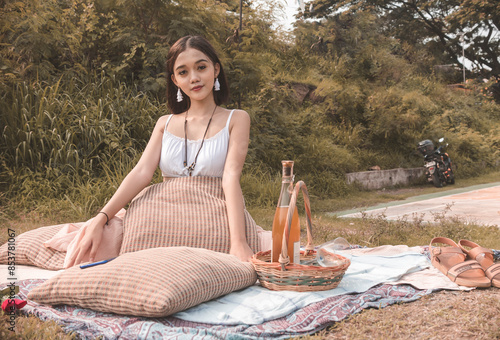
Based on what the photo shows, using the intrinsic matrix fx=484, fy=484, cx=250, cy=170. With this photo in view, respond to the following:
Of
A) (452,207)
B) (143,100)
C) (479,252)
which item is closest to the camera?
(479,252)

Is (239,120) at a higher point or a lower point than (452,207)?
higher

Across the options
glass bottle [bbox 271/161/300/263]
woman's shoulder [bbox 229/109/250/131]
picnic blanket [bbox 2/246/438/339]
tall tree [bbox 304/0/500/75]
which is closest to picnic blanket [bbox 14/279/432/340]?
picnic blanket [bbox 2/246/438/339]

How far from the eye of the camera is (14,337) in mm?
1695

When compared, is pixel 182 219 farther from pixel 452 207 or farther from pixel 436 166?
pixel 436 166

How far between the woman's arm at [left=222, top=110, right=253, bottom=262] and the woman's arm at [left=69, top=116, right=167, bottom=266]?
0.49 metres

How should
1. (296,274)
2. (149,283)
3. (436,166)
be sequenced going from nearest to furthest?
(149,283) < (296,274) < (436,166)

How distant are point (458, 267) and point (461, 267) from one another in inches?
0.6

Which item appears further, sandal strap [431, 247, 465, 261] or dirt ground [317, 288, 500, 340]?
sandal strap [431, 247, 465, 261]

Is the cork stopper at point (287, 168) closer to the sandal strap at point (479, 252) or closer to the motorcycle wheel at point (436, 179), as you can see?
the sandal strap at point (479, 252)

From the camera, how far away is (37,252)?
2.98 m

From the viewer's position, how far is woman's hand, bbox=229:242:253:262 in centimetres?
259

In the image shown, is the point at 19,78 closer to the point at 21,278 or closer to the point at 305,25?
the point at 21,278

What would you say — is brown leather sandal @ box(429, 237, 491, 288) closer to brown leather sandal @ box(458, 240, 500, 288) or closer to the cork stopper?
Answer: brown leather sandal @ box(458, 240, 500, 288)

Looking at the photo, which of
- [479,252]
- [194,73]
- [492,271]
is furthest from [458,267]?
[194,73]
